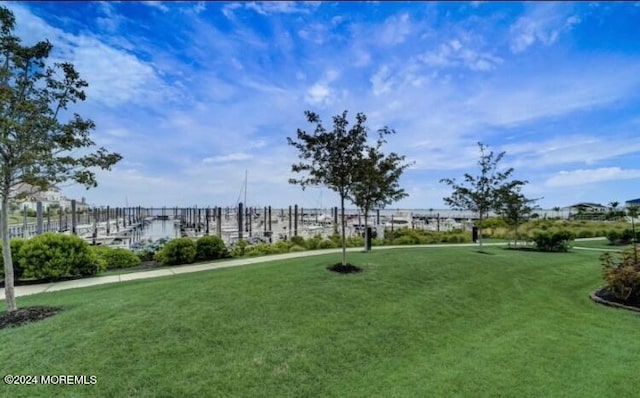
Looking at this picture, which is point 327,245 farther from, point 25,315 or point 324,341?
point 25,315

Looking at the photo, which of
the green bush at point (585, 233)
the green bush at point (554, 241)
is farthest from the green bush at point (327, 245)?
the green bush at point (585, 233)

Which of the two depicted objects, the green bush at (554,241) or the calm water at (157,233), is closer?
the green bush at (554,241)

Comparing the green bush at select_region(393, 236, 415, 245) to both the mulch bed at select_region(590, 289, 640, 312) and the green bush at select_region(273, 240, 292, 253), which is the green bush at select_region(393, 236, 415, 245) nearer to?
the green bush at select_region(273, 240, 292, 253)

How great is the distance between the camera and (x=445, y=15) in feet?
20.7

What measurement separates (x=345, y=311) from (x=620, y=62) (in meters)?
10.3

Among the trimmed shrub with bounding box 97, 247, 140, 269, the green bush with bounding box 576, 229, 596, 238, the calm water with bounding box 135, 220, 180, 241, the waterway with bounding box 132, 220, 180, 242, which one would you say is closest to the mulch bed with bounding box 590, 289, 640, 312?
the trimmed shrub with bounding box 97, 247, 140, 269

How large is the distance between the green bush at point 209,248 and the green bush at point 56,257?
3.65 metres

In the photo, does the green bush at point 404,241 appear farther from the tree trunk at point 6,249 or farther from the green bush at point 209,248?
the tree trunk at point 6,249

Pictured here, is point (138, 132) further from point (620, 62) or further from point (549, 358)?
point (620, 62)

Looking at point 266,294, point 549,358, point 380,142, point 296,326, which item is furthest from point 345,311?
point 380,142

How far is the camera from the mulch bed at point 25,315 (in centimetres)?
532

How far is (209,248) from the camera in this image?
1373 cm

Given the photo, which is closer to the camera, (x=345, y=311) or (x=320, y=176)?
(x=345, y=311)

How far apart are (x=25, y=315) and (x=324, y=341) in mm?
4838
